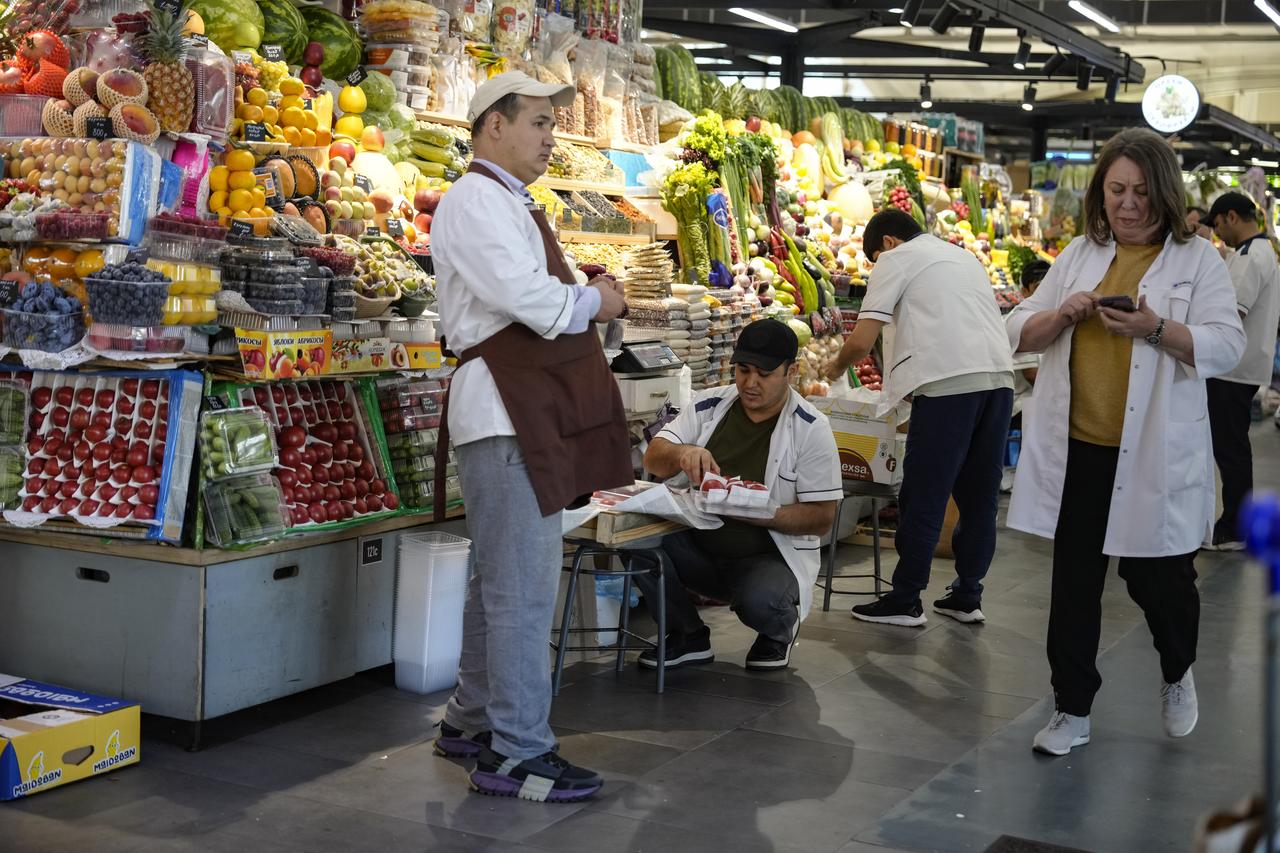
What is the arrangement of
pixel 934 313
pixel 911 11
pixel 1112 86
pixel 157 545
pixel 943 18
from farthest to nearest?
pixel 1112 86 → pixel 943 18 → pixel 911 11 → pixel 934 313 → pixel 157 545

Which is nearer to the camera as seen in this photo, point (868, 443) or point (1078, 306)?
point (1078, 306)

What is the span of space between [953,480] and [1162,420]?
6.05ft

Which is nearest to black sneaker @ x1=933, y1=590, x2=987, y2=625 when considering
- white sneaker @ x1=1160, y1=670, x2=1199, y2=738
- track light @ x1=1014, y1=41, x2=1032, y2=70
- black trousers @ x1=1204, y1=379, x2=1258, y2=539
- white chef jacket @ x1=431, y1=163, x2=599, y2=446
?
white sneaker @ x1=1160, y1=670, x2=1199, y2=738

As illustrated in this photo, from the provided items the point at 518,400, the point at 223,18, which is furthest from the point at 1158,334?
the point at 223,18

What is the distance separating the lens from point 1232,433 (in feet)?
25.2

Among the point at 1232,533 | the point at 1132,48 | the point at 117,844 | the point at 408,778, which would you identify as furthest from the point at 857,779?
the point at 1132,48

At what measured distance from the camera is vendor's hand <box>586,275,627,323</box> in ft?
12.1

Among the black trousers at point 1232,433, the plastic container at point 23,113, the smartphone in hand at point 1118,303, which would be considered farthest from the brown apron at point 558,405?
the black trousers at point 1232,433

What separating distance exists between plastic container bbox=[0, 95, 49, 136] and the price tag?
0.79 ft

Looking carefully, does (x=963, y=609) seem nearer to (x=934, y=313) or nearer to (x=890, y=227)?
(x=934, y=313)

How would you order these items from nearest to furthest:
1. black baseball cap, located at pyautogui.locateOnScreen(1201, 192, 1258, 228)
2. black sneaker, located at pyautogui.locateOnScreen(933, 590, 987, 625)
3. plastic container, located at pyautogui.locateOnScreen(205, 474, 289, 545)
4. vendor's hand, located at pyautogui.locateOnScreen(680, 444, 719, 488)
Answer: plastic container, located at pyautogui.locateOnScreen(205, 474, 289, 545), vendor's hand, located at pyautogui.locateOnScreen(680, 444, 719, 488), black sneaker, located at pyautogui.locateOnScreen(933, 590, 987, 625), black baseball cap, located at pyautogui.locateOnScreen(1201, 192, 1258, 228)

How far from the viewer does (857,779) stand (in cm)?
400

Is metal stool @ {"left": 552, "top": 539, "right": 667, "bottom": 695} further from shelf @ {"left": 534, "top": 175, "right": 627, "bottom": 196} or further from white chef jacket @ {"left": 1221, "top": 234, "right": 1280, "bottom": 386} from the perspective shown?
white chef jacket @ {"left": 1221, "top": 234, "right": 1280, "bottom": 386}

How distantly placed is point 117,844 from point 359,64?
3536mm
